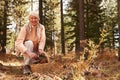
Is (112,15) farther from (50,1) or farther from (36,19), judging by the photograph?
(36,19)

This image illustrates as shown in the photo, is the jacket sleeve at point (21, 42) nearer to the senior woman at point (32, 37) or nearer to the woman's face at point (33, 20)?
the senior woman at point (32, 37)

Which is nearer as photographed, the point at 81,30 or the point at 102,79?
the point at 102,79

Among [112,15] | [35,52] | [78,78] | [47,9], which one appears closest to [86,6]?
[112,15]

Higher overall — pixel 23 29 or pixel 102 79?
pixel 23 29

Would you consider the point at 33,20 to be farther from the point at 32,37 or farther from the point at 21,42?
the point at 21,42

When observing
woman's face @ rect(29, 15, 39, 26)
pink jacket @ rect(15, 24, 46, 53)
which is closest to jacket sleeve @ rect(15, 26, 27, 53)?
pink jacket @ rect(15, 24, 46, 53)

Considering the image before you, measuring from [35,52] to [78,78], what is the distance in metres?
4.12

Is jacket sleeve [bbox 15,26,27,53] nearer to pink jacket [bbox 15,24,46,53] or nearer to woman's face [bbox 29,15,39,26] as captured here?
pink jacket [bbox 15,24,46,53]

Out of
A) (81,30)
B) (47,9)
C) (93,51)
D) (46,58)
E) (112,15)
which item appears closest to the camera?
(93,51)

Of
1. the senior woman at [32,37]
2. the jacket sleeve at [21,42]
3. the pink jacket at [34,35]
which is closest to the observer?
the jacket sleeve at [21,42]

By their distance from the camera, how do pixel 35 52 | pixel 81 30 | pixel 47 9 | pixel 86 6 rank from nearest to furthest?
1. pixel 35 52
2. pixel 81 30
3. pixel 86 6
4. pixel 47 9

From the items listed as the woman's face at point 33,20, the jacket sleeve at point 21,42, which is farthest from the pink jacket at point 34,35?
the woman's face at point 33,20

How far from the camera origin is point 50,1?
34.3m

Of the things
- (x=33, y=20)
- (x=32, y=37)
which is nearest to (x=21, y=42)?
(x=32, y=37)
